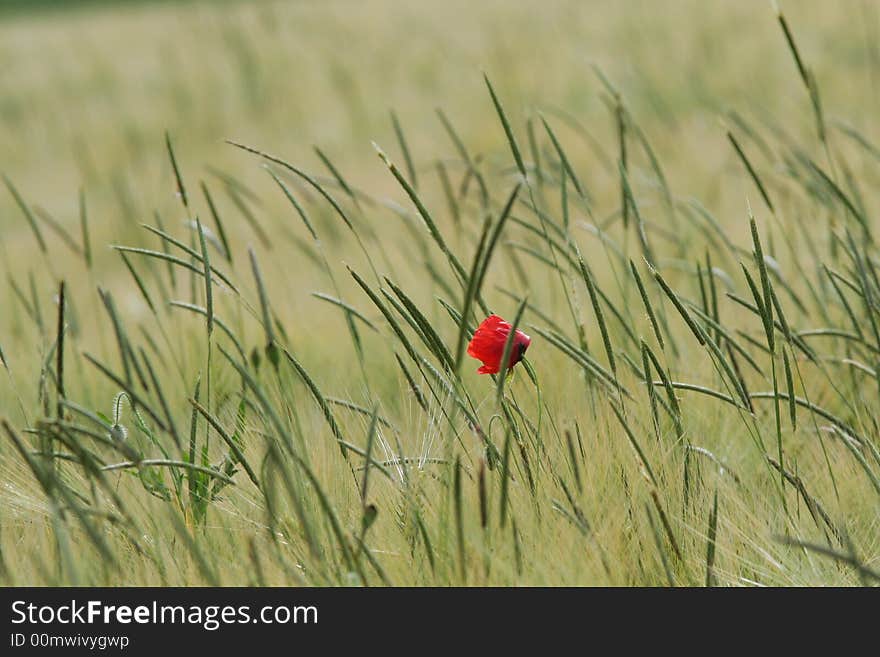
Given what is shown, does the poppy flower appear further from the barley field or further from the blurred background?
the blurred background

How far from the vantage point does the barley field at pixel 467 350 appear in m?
0.62

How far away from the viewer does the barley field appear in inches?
24.5

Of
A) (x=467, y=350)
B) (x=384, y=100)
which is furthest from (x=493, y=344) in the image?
→ (x=384, y=100)

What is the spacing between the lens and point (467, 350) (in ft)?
2.66

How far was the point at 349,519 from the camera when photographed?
671mm
